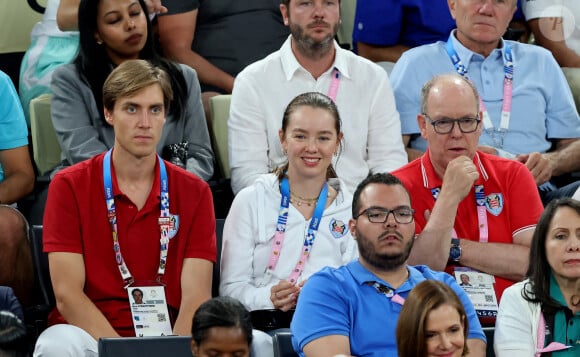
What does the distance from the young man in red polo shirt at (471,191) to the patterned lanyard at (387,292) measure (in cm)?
50

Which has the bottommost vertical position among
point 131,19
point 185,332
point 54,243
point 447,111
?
point 185,332

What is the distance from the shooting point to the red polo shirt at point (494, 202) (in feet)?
15.0

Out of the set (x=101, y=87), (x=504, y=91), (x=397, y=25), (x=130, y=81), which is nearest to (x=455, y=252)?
(x=504, y=91)

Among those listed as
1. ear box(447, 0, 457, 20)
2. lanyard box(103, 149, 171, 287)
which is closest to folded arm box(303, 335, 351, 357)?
lanyard box(103, 149, 171, 287)

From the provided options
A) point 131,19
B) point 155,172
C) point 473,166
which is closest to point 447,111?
point 473,166

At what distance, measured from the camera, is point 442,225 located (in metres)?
4.31

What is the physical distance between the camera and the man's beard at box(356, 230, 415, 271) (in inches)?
154

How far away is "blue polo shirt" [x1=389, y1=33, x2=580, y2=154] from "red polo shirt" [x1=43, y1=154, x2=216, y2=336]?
141 centimetres

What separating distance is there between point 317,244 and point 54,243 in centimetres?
98

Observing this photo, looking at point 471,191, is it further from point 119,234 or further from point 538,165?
point 119,234

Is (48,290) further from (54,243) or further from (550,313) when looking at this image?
(550,313)

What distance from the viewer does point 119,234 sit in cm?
427

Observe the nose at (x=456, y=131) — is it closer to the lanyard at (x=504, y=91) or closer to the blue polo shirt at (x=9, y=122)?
the lanyard at (x=504, y=91)

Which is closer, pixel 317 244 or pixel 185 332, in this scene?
pixel 185 332
